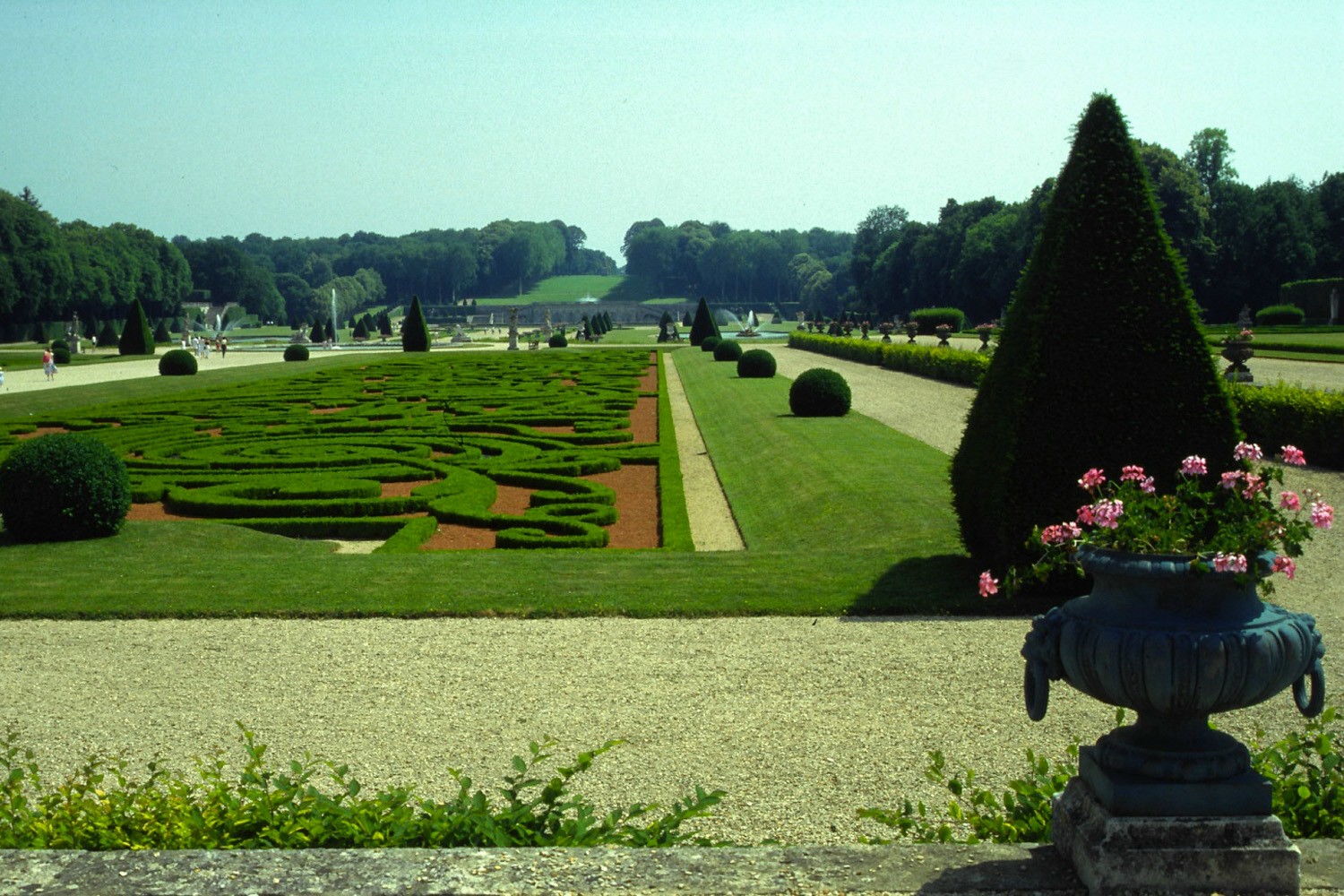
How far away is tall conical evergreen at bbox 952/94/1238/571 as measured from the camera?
7781mm

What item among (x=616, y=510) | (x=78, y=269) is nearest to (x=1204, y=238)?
(x=616, y=510)

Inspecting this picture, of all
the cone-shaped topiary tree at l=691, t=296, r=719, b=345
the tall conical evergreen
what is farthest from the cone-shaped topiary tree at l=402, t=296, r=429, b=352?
the tall conical evergreen

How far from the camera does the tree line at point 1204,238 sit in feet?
179

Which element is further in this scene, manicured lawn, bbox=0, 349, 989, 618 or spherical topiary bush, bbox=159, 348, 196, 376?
spherical topiary bush, bbox=159, 348, 196, 376

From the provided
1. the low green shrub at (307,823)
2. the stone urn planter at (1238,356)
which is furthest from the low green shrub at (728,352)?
the low green shrub at (307,823)

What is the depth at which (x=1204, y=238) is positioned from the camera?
5466 cm

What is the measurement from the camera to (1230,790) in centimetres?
332

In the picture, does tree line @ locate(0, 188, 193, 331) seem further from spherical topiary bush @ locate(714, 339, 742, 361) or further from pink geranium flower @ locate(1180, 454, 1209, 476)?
pink geranium flower @ locate(1180, 454, 1209, 476)

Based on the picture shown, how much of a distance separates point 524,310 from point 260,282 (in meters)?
29.2

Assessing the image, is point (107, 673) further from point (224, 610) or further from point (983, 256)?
point (983, 256)

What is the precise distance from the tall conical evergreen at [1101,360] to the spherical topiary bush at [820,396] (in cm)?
1221

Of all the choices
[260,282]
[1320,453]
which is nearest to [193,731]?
[1320,453]

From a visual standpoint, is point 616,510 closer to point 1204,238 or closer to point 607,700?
point 607,700

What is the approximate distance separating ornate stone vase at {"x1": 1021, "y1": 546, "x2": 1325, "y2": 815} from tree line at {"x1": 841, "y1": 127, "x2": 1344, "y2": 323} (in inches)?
1820
